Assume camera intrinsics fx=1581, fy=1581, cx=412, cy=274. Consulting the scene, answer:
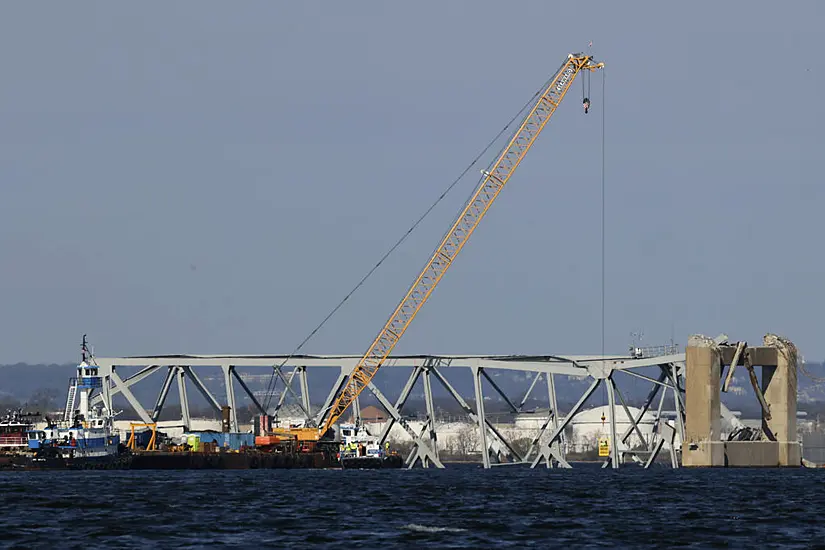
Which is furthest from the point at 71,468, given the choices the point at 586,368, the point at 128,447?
the point at 586,368

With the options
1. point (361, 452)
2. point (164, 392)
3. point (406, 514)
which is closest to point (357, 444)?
point (361, 452)

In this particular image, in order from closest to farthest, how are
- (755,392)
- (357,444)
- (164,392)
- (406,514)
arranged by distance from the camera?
1. (406,514)
2. (755,392)
3. (357,444)
4. (164,392)

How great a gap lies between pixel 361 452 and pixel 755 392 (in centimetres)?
4729

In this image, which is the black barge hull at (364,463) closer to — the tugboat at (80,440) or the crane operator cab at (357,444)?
the crane operator cab at (357,444)

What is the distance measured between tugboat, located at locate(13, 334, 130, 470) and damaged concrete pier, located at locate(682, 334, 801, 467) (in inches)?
2527

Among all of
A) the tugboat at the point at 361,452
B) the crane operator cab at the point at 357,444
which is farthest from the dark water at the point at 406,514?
the crane operator cab at the point at 357,444

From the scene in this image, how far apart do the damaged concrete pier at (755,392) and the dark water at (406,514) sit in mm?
41843

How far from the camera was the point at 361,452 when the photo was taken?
19125cm

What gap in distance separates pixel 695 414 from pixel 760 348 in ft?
45.3

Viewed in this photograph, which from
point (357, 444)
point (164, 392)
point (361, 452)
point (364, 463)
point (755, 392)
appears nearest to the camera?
point (755, 392)

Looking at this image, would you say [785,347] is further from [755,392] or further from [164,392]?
[164,392]

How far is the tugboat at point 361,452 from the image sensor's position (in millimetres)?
188375

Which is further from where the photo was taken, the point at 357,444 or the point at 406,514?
the point at 357,444

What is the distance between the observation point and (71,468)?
167m
